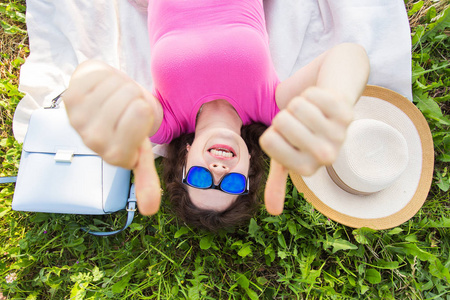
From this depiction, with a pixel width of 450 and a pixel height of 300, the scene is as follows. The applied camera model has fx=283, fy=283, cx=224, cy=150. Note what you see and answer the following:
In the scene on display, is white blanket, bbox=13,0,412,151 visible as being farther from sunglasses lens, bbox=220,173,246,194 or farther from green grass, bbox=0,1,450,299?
sunglasses lens, bbox=220,173,246,194

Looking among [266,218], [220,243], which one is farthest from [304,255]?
[220,243]

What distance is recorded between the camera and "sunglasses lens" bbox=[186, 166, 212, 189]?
70.3 inches

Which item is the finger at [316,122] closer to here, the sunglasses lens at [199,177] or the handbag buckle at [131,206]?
the sunglasses lens at [199,177]

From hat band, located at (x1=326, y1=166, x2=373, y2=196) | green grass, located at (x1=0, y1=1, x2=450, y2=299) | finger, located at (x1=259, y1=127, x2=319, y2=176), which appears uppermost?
finger, located at (x1=259, y1=127, x2=319, y2=176)

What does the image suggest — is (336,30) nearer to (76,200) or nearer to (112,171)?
(112,171)

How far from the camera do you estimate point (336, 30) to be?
2.45 m

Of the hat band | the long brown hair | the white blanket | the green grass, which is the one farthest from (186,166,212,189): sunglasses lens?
the white blanket

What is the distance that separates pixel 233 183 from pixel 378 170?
1061mm

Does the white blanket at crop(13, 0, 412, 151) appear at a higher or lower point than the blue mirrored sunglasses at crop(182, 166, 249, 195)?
higher

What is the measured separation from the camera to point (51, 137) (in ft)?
7.03

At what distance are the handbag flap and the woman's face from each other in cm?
89

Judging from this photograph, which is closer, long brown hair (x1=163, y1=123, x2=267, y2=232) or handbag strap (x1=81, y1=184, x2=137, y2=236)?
long brown hair (x1=163, y1=123, x2=267, y2=232)

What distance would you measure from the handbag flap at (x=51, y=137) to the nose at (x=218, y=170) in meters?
1.01

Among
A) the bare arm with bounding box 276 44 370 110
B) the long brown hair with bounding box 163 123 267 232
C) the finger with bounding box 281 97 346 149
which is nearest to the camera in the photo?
the finger with bounding box 281 97 346 149
